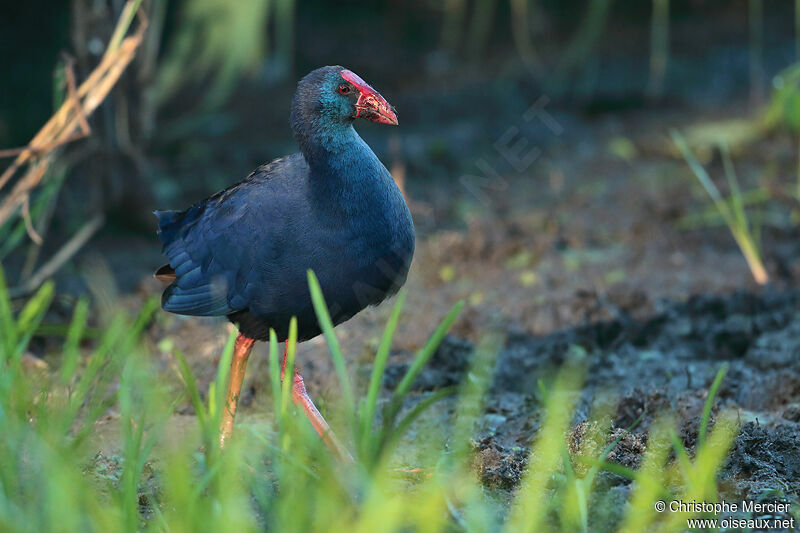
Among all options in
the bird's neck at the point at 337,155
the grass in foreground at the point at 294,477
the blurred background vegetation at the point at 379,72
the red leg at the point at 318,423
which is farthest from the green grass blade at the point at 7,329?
the blurred background vegetation at the point at 379,72

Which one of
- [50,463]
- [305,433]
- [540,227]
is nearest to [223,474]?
[305,433]

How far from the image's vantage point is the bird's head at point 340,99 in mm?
3080

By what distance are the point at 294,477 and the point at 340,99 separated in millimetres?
1269

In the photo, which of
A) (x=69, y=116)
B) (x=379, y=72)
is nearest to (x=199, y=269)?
(x=69, y=116)

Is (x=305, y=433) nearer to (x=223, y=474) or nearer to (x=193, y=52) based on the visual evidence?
(x=223, y=474)

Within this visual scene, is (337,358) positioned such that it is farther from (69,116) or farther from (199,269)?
(69,116)

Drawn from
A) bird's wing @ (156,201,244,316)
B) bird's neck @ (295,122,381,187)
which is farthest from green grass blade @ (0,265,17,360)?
bird's neck @ (295,122,381,187)

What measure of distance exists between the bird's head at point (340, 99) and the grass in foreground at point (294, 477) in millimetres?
783

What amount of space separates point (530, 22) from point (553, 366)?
4.54 meters

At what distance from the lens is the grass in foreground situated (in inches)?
85.0

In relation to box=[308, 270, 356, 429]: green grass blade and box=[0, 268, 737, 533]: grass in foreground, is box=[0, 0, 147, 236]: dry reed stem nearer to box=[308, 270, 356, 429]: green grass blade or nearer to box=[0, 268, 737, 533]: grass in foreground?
box=[0, 268, 737, 533]: grass in foreground

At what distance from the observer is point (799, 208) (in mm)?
5199

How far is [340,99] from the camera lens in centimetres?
308

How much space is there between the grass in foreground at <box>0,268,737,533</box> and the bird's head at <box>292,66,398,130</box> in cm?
78
